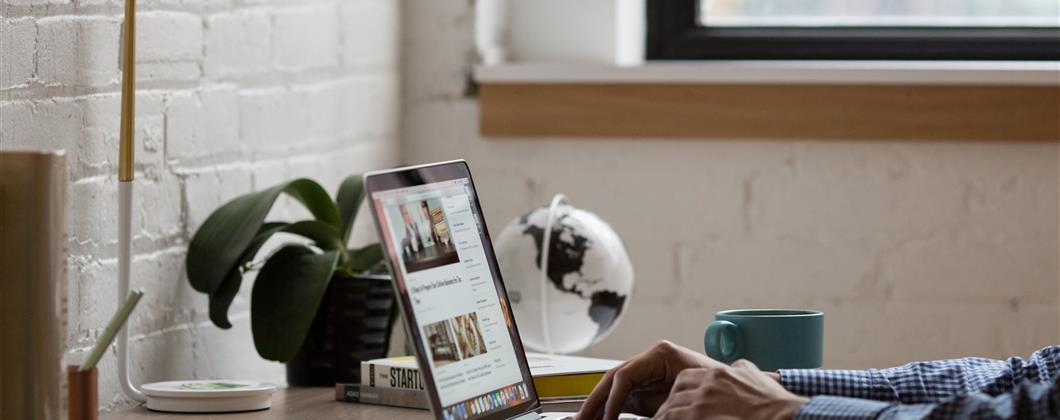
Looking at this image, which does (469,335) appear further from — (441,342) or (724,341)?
(724,341)

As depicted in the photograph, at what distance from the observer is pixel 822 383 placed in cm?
113

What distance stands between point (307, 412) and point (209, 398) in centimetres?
9

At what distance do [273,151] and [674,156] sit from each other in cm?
65

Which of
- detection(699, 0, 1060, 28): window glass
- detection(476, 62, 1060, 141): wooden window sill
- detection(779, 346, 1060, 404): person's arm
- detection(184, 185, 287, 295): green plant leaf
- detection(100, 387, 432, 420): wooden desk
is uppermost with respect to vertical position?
detection(699, 0, 1060, 28): window glass

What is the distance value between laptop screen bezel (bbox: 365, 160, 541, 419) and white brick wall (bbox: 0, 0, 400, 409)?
360 mm

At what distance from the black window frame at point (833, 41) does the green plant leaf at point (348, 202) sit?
2.59 ft

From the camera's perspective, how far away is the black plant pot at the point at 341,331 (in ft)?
4.80

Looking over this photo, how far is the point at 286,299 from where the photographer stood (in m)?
1.40

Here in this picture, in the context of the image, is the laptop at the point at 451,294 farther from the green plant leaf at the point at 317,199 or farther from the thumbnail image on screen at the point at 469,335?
the green plant leaf at the point at 317,199

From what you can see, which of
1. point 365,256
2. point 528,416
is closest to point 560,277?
point 365,256

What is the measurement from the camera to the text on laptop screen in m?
1.02

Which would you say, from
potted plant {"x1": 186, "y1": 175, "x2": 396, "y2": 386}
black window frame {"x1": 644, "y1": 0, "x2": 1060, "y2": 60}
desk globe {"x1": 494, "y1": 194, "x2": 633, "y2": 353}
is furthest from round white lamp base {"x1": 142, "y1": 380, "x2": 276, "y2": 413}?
black window frame {"x1": 644, "y1": 0, "x2": 1060, "y2": 60}

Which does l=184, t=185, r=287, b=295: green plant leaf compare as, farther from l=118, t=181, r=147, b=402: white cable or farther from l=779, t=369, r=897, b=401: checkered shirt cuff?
l=779, t=369, r=897, b=401: checkered shirt cuff

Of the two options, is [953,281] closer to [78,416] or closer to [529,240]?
[529,240]
